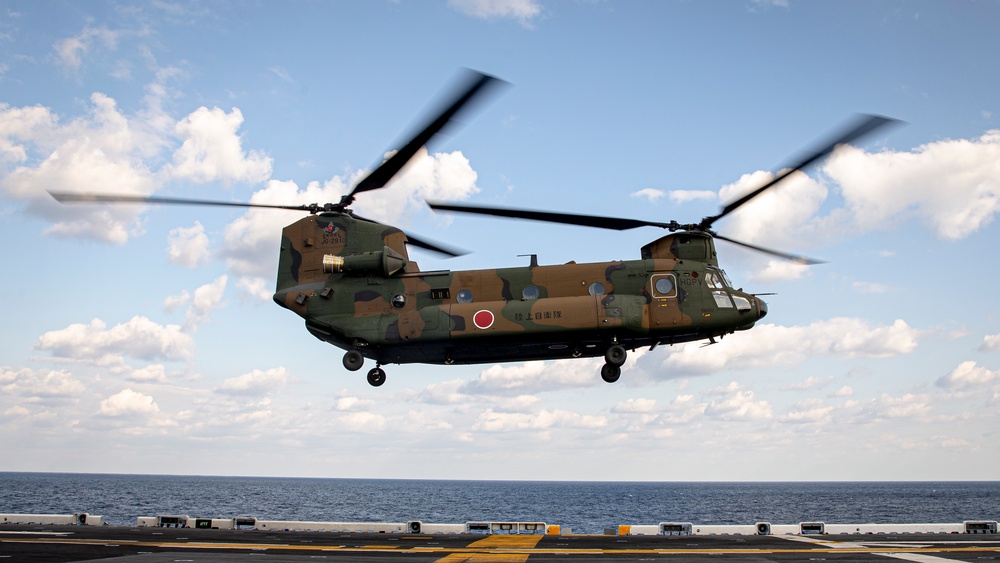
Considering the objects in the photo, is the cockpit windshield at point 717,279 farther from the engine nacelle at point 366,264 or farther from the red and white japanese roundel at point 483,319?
the engine nacelle at point 366,264

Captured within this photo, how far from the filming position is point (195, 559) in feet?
70.6

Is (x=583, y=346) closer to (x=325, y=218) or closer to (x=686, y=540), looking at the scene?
(x=325, y=218)

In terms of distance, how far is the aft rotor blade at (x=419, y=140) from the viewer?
54.7 feet

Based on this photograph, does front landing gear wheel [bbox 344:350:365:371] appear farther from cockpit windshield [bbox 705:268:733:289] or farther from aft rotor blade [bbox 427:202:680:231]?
cockpit windshield [bbox 705:268:733:289]

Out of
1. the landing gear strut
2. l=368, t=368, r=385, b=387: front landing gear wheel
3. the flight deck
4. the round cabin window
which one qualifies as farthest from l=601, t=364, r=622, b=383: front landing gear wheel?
l=368, t=368, r=385, b=387: front landing gear wheel

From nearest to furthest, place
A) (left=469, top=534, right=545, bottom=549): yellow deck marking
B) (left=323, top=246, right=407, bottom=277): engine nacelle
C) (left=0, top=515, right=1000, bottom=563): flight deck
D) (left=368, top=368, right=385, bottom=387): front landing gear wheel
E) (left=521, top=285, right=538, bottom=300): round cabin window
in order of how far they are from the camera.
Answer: (left=521, top=285, right=538, bottom=300): round cabin window → (left=0, top=515, right=1000, bottom=563): flight deck → (left=323, top=246, right=407, bottom=277): engine nacelle → (left=368, top=368, right=385, bottom=387): front landing gear wheel → (left=469, top=534, right=545, bottom=549): yellow deck marking

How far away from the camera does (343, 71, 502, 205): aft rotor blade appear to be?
16.7 metres

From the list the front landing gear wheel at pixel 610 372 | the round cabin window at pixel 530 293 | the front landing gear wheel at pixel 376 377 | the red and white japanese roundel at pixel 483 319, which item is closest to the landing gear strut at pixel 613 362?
the front landing gear wheel at pixel 610 372

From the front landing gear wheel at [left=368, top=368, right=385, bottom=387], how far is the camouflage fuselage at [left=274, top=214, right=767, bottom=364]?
1.51 feet

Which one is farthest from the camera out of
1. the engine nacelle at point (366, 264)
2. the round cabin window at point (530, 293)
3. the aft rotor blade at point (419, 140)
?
the engine nacelle at point (366, 264)

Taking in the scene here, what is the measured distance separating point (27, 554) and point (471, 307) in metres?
14.2

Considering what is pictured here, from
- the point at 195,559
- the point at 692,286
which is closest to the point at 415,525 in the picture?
the point at 195,559

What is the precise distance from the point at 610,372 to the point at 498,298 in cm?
385

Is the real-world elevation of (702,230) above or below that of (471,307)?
above
